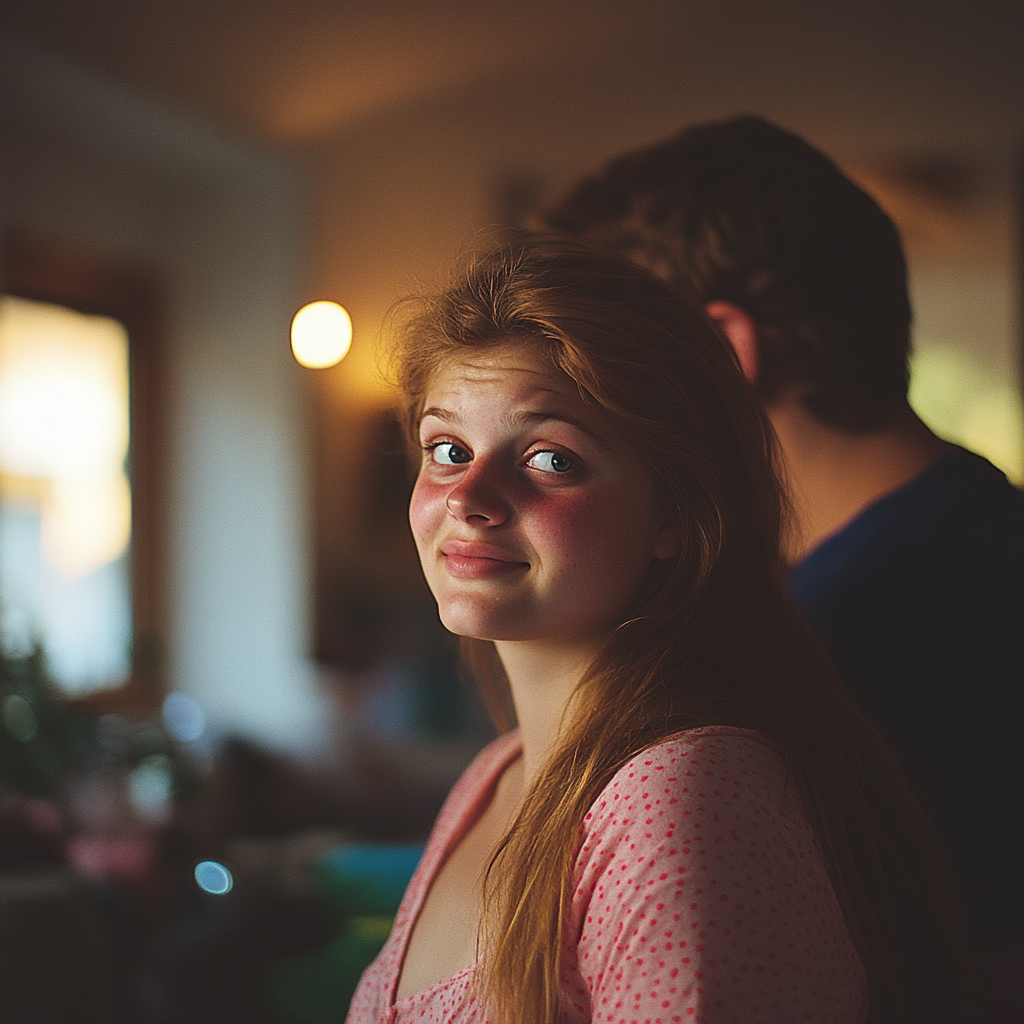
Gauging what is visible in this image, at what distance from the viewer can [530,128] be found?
401 centimetres

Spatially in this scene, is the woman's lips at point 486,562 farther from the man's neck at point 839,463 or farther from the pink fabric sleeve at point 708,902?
the man's neck at point 839,463

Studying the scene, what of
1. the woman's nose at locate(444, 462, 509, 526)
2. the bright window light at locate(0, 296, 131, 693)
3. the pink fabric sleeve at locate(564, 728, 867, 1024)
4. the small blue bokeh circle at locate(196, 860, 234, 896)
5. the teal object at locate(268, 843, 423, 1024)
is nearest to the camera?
the pink fabric sleeve at locate(564, 728, 867, 1024)

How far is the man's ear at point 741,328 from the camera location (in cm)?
98

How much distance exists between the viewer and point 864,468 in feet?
3.18

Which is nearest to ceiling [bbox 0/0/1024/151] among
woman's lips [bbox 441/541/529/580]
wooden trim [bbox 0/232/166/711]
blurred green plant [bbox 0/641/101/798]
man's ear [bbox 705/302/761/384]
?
wooden trim [bbox 0/232/166/711]

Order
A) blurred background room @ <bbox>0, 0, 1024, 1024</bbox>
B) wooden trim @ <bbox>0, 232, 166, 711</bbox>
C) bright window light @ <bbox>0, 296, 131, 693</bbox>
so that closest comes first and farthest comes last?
1. blurred background room @ <bbox>0, 0, 1024, 1024</bbox>
2. bright window light @ <bbox>0, 296, 131, 693</bbox>
3. wooden trim @ <bbox>0, 232, 166, 711</bbox>

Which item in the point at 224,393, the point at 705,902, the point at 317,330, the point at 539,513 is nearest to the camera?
the point at 705,902

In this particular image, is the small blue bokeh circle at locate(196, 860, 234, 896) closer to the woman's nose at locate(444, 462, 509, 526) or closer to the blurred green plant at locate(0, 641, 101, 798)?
the blurred green plant at locate(0, 641, 101, 798)

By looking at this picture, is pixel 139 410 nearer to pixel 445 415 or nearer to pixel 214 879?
pixel 214 879

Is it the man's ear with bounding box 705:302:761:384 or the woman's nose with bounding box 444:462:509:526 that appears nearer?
the woman's nose with bounding box 444:462:509:526

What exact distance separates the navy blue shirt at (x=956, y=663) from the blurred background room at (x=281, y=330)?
1639 mm

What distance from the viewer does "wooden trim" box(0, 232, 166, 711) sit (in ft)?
13.4

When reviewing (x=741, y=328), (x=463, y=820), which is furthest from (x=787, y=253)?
(x=463, y=820)

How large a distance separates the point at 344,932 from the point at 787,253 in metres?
1.73
